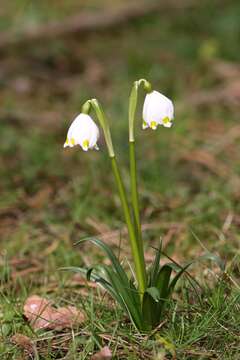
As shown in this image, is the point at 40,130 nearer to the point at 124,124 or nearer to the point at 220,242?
the point at 124,124

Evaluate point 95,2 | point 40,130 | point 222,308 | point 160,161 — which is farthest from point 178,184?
point 95,2

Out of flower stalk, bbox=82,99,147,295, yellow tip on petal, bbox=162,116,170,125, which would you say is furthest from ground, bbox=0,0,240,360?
yellow tip on petal, bbox=162,116,170,125

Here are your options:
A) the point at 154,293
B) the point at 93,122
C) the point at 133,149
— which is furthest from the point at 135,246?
the point at 93,122

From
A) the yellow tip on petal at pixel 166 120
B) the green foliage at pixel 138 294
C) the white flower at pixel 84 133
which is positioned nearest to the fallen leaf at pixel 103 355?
the green foliage at pixel 138 294

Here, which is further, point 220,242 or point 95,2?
A: point 95,2

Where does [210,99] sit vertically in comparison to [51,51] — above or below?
below

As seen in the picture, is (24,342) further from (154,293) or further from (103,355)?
(154,293)

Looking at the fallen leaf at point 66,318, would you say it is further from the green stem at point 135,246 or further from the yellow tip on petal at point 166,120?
the yellow tip on petal at point 166,120

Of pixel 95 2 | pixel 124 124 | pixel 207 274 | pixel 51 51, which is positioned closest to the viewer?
pixel 207 274
